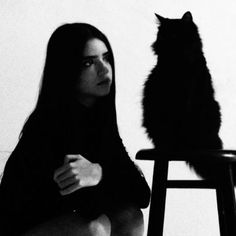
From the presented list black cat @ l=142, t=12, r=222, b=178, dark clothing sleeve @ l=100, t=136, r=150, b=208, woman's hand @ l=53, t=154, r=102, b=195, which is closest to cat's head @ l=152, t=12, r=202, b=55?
black cat @ l=142, t=12, r=222, b=178

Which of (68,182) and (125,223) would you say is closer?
(68,182)

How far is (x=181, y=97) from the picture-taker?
3.22 feet

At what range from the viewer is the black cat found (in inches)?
38.6

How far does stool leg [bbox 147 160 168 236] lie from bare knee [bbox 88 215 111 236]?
13 cm

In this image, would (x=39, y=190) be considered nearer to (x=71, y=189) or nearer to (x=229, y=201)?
(x=71, y=189)

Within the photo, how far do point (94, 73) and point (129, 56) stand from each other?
1.56 ft

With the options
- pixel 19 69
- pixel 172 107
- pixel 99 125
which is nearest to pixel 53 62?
pixel 99 125

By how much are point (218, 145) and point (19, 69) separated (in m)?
0.68

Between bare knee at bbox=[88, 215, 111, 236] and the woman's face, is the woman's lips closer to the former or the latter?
the woman's face

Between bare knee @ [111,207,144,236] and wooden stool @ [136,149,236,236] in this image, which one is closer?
wooden stool @ [136,149,236,236]

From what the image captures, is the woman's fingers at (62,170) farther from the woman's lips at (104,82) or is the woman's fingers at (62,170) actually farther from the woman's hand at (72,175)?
the woman's lips at (104,82)

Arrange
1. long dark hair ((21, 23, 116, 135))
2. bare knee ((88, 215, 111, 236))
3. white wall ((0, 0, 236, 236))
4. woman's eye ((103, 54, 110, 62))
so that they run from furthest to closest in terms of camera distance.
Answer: white wall ((0, 0, 236, 236)), woman's eye ((103, 54, 110, 62)), long dark hair ((21, 23, 116, 135)), bare knee ((88, 215, 111, 236))

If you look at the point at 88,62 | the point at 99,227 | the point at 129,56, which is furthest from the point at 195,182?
the point at 129,56

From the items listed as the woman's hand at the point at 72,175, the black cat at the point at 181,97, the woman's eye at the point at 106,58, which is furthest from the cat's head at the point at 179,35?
the woman's hand at the point at 72,175
